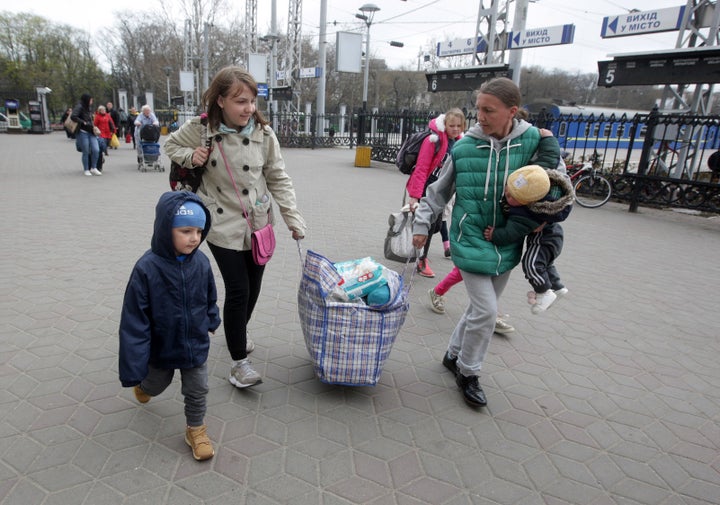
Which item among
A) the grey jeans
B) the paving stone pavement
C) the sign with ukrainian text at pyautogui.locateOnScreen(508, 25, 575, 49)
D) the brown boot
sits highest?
the sign with ukrainian text at pyautogui.locateOnScreen(508, 25, 575, 49)

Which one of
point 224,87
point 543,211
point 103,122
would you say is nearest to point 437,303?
point 543,211

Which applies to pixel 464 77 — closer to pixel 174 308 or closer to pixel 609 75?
pixel 609 75

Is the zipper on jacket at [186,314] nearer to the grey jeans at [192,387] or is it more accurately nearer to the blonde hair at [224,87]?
the grey jeans at [192,387]

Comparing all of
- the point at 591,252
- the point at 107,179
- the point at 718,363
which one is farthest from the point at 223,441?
the point at 107,179

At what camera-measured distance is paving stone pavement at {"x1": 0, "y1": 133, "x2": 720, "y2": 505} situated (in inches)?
88.7

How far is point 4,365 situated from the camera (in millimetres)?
3053

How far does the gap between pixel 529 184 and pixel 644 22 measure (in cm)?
1132

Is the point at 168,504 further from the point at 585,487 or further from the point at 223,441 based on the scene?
the point at 585,487

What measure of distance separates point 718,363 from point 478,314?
2.35 m

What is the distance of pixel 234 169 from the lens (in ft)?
8.70

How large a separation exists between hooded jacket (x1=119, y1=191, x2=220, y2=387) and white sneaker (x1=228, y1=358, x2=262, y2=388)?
0.66 meters

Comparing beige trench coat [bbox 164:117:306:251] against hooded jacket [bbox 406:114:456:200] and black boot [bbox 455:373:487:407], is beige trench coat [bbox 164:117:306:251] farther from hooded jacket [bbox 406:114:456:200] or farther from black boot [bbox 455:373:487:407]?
hooded jacket [bbox 406:114:456:200]

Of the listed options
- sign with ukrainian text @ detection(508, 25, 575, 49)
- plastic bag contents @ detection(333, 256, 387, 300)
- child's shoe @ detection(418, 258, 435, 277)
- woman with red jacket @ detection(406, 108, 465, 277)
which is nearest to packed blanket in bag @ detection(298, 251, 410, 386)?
plastic bag contents @ detection(333, 256, 387, 300)

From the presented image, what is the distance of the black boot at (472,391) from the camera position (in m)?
2.90
